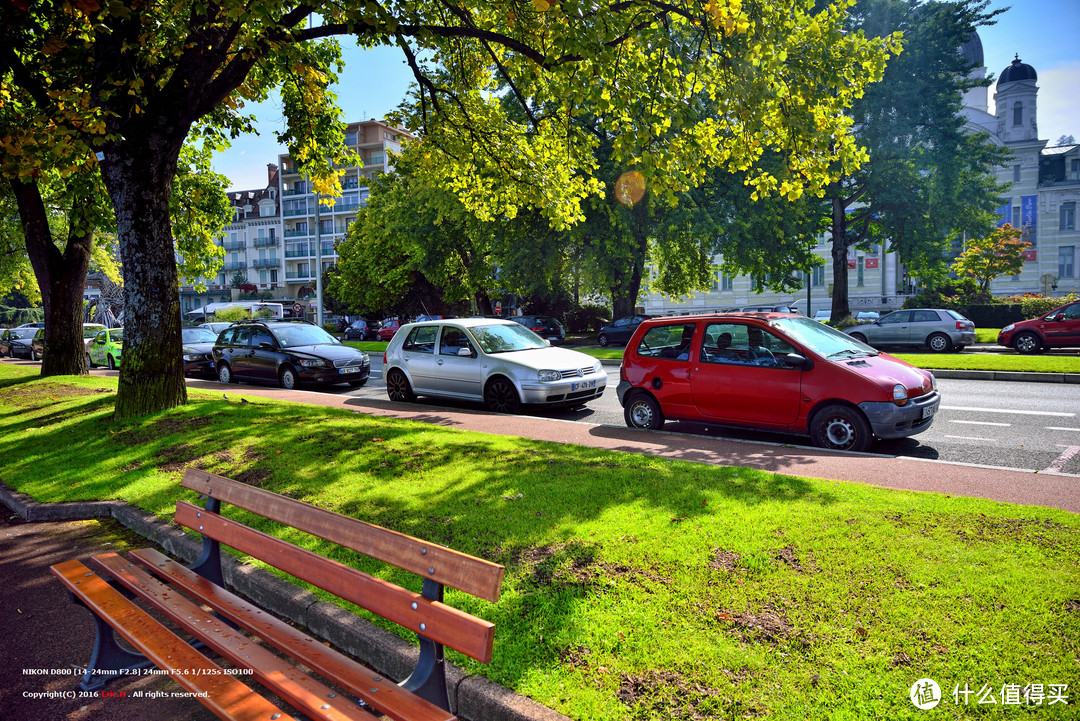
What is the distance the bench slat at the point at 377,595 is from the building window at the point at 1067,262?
73126mm

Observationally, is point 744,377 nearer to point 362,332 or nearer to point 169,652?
point 169,652

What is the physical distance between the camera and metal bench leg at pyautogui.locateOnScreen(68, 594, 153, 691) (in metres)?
3.40

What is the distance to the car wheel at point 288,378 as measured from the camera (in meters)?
16.2

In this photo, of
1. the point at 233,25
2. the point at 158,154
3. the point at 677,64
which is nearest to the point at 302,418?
the point at 158,154

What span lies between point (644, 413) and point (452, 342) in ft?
14.1

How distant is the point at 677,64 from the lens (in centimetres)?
914

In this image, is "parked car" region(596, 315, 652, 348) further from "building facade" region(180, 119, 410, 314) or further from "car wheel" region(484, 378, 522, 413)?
"building facade" region(180, 119, 410, 314)

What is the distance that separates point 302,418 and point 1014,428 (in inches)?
395

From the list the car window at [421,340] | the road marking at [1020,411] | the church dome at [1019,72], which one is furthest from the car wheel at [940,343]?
the church dome at [1019,72]

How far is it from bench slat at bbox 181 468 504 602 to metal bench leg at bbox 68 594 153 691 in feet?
2.71

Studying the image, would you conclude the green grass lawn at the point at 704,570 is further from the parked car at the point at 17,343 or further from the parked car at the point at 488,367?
the parked car at the point at 17,343

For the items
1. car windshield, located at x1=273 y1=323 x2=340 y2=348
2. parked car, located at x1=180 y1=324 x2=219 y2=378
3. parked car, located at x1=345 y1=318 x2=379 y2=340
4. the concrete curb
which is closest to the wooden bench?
the concrete curb

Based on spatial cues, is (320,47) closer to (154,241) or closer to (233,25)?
(233,25)

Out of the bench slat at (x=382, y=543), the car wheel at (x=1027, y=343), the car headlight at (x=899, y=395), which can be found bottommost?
the bench slat at (x=382, y=543)
